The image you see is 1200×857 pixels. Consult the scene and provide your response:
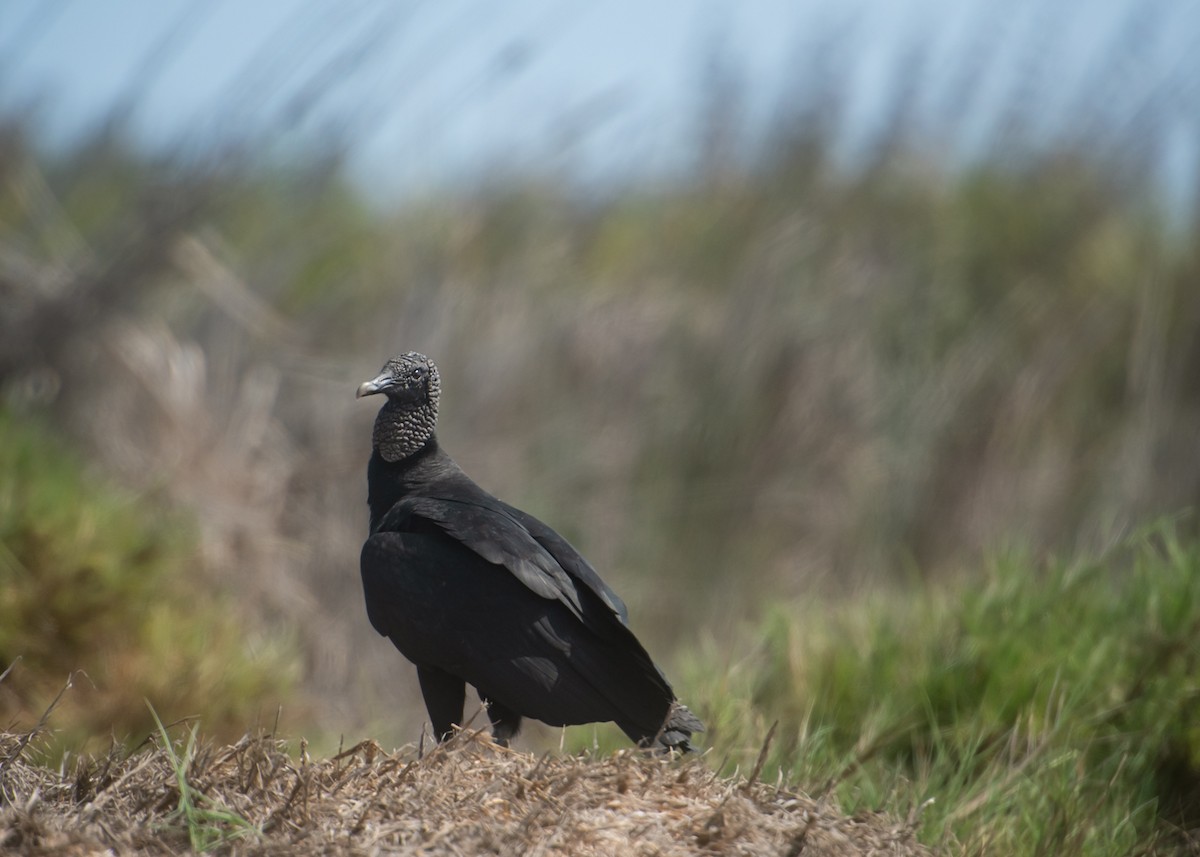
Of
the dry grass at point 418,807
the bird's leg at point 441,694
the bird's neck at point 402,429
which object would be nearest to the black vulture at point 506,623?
the bird's leg at point 441,694

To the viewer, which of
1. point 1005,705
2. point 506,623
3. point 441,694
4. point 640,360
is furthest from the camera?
point 640,360

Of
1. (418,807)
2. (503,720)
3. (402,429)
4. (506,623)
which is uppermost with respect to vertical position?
(402,429)

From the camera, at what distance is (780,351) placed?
627cm

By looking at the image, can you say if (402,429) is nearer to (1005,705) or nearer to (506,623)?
(506,623)

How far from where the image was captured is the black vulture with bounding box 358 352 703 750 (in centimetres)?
268

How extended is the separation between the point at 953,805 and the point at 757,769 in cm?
89

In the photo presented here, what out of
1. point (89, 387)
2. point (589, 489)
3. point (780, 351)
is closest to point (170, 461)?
point (89, 387)

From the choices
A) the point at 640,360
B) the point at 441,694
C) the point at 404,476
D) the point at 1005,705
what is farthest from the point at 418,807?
the point at 640,360

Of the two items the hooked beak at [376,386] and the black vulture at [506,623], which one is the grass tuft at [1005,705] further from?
the hooked beak at [376,386]

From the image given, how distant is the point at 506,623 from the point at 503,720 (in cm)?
30

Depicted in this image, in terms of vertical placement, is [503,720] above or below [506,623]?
below

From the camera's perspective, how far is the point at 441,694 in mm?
2891

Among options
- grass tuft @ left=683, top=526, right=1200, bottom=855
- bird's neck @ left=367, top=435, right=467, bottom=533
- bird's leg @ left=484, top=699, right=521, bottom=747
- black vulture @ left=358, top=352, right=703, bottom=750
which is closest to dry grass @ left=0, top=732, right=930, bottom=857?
black vulture @ left=358, top=352, right=703, bottom=750

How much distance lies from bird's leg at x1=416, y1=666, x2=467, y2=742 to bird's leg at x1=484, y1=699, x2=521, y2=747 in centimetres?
8
